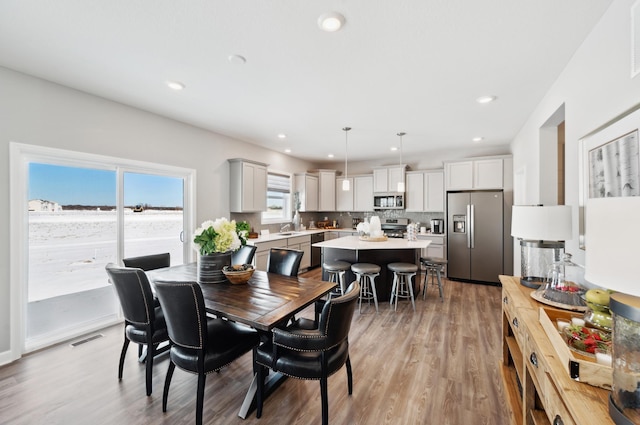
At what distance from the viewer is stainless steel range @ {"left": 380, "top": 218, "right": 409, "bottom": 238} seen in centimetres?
634

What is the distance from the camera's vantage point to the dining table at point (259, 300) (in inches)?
66.5

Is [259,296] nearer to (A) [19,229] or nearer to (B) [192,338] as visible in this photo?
(B) [192,338]

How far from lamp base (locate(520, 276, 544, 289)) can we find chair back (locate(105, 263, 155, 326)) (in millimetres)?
2829

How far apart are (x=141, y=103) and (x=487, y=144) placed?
5.83m

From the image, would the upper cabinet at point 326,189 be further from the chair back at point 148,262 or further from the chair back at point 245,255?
the chair back at point 148,262

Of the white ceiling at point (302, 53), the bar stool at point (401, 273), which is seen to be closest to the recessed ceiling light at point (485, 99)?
the white ceiling at point (302, 53)

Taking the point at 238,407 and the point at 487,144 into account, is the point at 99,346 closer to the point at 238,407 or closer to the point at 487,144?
the point at 238,407

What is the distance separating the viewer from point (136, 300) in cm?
208

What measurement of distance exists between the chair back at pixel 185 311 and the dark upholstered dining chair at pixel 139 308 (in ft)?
1.29

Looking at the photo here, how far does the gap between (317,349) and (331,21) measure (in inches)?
83.9

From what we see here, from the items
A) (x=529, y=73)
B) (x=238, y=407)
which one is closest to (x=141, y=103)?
(x=238, y=407)

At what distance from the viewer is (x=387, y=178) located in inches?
253

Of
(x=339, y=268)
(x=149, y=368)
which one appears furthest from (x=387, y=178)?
(x=149, y=368)

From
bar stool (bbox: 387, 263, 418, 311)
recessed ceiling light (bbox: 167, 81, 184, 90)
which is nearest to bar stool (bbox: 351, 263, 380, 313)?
bar stool (bbox: 387, 263, 418, 311)
